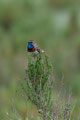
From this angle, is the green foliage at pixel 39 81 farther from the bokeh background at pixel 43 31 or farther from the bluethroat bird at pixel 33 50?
the bokeh background at pixel 43 31

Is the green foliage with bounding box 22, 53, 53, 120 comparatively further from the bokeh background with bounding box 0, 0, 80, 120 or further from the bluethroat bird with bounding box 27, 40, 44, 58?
the bokeh background with bounding box 0, 0, 80, 120

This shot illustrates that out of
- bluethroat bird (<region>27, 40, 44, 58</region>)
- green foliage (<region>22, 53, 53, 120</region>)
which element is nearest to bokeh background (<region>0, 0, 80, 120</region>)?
bluethroat bird (<region>27, 40, 44, 58</region>)

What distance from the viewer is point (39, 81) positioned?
6.55m

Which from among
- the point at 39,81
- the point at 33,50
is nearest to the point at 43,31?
the point at 33,50

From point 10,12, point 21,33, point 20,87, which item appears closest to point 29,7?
point 10,12

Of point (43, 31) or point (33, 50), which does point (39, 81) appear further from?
point (43, 31)

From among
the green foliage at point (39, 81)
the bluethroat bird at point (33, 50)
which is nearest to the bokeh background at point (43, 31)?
the bluethroat bird at point (33, 50)

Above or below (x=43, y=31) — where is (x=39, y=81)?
above

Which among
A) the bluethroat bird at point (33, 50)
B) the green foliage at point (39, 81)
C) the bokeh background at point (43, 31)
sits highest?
the bluethroat bird at point (33, 50)

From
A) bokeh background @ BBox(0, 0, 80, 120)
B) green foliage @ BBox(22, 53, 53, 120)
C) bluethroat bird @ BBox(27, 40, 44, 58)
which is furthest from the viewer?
bokeh background @ BBox(0, 0, 80, 120)

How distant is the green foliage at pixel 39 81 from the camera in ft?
21.3

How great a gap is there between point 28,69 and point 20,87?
266 millimetres

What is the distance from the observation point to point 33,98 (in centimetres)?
650

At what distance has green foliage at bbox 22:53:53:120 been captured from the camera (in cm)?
648
